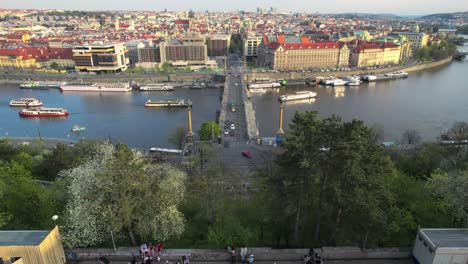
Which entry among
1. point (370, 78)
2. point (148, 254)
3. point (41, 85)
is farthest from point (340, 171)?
point (41, 85)

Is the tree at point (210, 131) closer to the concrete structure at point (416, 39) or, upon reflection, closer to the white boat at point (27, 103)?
the white boat at point (27, 103)

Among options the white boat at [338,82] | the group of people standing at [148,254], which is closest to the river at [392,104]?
the white boat at [338,82]

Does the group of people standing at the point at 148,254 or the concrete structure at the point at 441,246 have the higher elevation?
the concrete structure at the point at 441,246

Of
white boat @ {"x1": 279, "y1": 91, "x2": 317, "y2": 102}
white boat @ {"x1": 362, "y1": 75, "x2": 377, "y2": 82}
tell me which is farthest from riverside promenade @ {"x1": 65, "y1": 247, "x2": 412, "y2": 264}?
white boat @ {"x1": 362, "y1": 75, "x2": 377, "y2": 82}

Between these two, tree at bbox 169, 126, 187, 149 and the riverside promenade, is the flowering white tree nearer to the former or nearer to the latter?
the riverside promenade

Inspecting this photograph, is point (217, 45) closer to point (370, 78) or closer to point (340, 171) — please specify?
point (370, 78)
